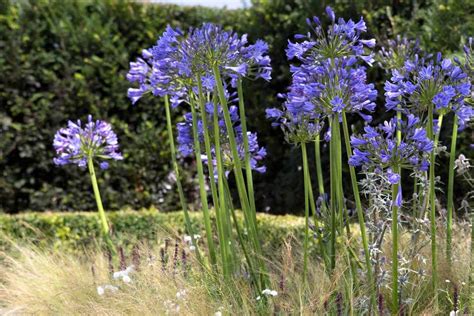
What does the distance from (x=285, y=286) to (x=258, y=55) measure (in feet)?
3.58

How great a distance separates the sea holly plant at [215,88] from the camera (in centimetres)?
315

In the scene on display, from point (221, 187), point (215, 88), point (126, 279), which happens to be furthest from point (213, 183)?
point (126, 279)

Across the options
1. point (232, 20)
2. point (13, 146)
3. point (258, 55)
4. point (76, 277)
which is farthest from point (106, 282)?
point (232, 20)

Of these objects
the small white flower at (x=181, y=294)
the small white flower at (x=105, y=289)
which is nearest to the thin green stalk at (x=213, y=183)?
the small white flower at (x=181, y=294)

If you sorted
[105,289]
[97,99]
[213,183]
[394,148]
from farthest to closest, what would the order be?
1. [97,99]
2. [105,289]
3. [213,183]
4. [394,148]

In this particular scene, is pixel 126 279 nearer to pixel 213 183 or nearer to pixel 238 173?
pixel 213 183

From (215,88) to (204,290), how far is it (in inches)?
37.4

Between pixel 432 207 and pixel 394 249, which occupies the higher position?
pixel 432 207

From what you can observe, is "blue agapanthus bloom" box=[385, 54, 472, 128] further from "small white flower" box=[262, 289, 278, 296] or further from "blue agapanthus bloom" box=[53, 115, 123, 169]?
"blue agapanthus bloom" box=[53, 115, 123, 169]

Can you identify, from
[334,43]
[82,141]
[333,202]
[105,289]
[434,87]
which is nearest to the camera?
[434,87]

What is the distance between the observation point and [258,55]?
131 inches

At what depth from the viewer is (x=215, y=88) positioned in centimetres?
342

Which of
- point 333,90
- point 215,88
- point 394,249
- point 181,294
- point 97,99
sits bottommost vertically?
point 181,294

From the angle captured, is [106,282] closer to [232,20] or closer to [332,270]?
[332,270]
